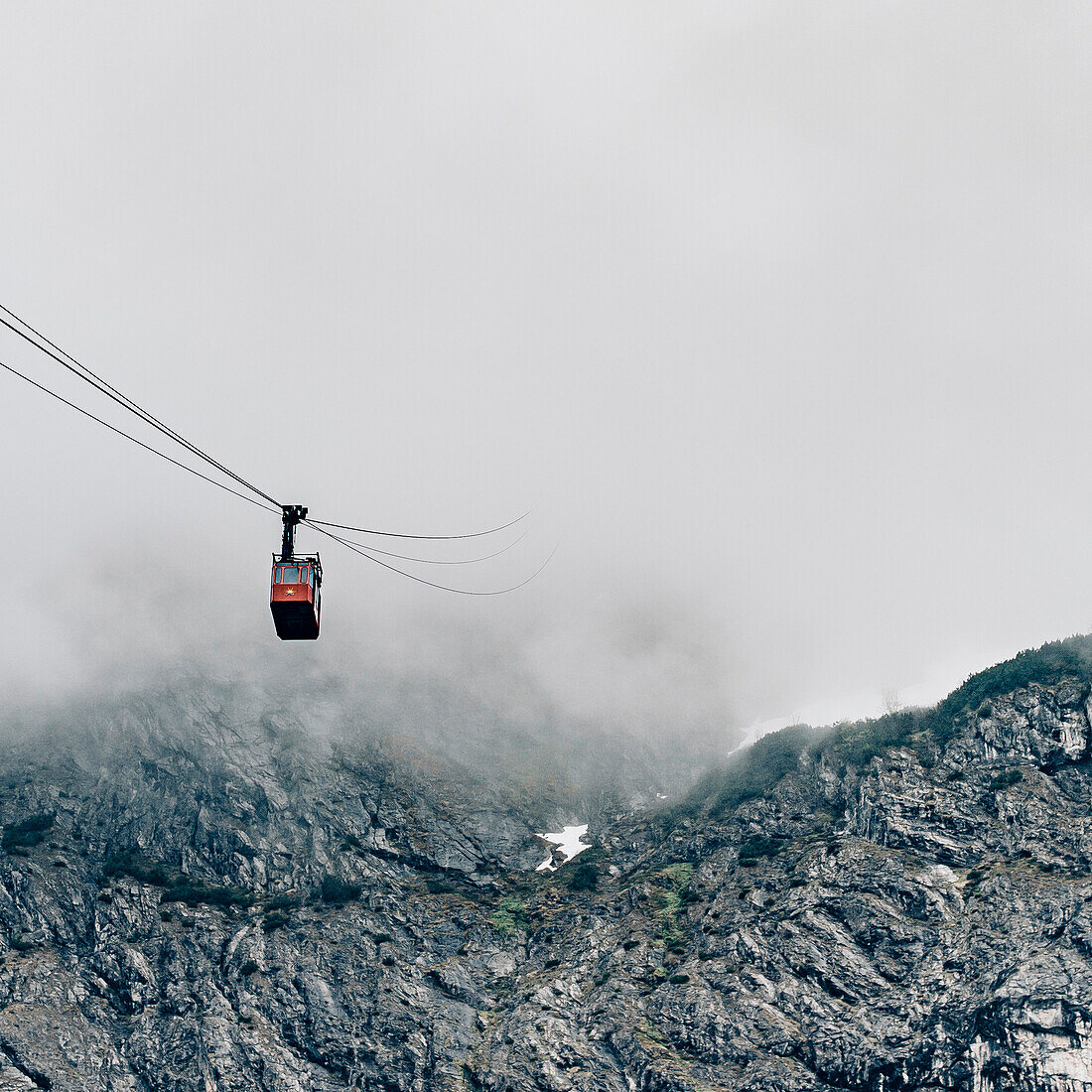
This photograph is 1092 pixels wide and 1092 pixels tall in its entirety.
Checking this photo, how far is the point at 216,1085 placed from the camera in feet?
354

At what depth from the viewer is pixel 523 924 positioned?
454ft

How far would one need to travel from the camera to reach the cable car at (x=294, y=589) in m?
40.3

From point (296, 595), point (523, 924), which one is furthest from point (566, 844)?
point (296, 595)

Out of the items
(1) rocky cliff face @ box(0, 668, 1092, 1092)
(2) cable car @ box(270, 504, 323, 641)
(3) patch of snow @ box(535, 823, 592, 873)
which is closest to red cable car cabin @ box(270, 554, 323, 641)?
(2) cable car @ box(270, 504, 323, 641)

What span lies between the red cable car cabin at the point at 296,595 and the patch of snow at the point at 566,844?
123722 mm

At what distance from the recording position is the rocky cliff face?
101750mm

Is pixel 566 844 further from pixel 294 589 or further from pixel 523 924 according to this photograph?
pixel 294 589

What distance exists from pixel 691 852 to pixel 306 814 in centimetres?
5902

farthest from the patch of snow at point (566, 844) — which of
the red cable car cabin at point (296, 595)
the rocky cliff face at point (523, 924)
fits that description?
the red cable car cabin at point (296, 595)

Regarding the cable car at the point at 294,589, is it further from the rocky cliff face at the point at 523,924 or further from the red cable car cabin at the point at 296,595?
the rocky cliff face at the point at 523,924

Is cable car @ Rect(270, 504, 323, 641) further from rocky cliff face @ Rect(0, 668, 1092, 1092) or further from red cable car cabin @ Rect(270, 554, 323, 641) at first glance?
rocky cliff face @ Rect(0, 668, 1092, 1092)

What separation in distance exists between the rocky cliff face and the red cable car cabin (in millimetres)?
83031

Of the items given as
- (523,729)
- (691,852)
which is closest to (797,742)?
(691,852)

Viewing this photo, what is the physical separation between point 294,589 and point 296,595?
0.88 feet
